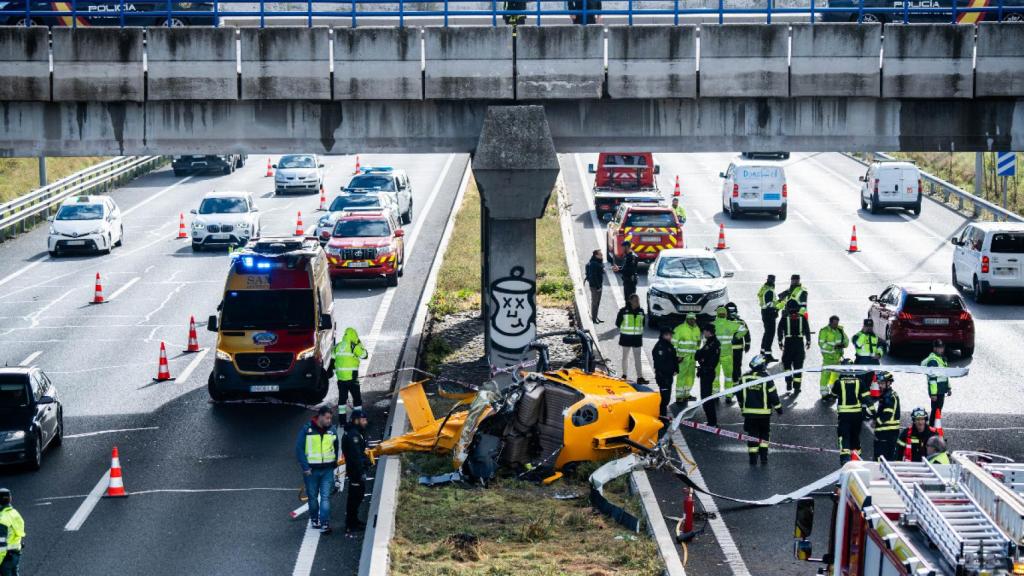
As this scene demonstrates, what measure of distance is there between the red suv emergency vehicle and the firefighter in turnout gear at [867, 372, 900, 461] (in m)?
18.5

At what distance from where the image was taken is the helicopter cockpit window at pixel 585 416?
63.6 feet

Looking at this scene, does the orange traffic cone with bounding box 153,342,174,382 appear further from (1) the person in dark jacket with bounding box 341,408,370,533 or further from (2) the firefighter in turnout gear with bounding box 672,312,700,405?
(1) the person in dark jacket with bounding box 341,408,370,533

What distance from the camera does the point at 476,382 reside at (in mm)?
25688

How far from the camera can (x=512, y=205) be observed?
24750 mm

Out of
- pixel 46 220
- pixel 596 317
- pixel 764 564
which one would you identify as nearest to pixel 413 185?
pixel 46 220

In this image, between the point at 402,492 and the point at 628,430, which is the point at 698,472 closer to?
the point at 628,430

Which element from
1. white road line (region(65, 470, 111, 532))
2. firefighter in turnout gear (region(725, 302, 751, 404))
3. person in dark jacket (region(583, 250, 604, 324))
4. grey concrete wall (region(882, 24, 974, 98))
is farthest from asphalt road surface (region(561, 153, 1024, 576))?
white road line (region(65, 470, 111, 532))

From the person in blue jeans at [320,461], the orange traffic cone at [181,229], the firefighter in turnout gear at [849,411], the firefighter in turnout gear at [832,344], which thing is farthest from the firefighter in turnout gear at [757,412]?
the orange traffic cone at [181,229]

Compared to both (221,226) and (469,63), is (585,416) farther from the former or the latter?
(221,226)

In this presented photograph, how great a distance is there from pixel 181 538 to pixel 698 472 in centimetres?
679

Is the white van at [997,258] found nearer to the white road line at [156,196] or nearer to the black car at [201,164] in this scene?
the white road line at [156,196]

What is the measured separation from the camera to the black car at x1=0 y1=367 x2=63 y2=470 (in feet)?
67.9

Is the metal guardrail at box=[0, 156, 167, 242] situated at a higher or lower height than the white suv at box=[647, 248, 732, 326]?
higher

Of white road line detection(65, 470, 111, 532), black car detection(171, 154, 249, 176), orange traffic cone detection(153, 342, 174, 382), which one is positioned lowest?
white road line detection(65, 470, 111, 532)
